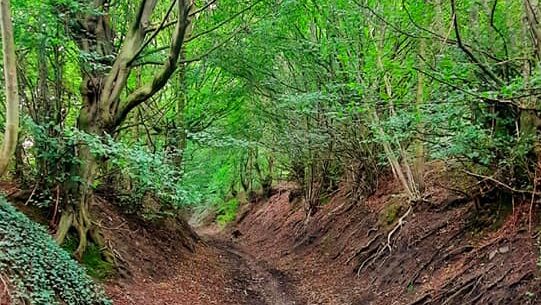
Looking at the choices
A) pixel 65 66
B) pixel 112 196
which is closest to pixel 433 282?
pixel 65 66

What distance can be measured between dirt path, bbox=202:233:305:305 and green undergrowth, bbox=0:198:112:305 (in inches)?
174

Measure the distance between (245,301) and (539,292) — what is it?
6351 mm

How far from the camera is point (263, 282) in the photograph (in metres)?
13.1

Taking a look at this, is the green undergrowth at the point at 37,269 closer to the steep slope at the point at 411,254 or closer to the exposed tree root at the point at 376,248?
the steep slope at the point at 411,254

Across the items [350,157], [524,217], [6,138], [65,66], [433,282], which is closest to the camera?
[6,138]

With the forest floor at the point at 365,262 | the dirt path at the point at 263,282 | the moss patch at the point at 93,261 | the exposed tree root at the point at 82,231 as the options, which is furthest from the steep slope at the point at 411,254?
the exposed tree root at the point at 82,231

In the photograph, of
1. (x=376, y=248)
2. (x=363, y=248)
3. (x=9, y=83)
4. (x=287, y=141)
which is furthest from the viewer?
(x=287, y=141)

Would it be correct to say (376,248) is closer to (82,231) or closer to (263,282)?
(263,282)

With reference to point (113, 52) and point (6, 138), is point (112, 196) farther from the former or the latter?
point (6, 138)

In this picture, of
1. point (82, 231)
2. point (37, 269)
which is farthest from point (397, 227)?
point (37, 269)

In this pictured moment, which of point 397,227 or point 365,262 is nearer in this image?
point 397,227

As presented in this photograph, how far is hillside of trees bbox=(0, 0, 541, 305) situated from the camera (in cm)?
721

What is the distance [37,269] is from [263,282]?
7472 millimetres

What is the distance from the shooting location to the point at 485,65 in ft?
23.1
